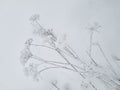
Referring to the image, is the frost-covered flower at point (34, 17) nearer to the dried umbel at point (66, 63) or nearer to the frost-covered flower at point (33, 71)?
the dried umbel at point (66, 63)

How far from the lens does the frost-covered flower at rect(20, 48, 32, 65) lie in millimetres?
878

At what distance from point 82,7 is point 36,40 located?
0.70 feet

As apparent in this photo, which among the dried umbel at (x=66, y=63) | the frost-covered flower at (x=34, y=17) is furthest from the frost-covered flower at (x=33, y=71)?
the frost-covered flower at (x=34, y=17)

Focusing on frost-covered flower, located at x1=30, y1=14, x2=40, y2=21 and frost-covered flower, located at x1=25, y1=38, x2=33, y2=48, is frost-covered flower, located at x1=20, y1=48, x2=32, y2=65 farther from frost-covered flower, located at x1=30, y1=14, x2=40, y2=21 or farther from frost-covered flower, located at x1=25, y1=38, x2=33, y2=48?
frost-covered flower, located at x1=30, y1=14, x2=40, y2=21

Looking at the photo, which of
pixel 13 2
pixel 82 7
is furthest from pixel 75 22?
pixel 13 2

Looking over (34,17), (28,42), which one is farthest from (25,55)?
(34,17)

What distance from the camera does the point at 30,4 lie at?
3.37 feet

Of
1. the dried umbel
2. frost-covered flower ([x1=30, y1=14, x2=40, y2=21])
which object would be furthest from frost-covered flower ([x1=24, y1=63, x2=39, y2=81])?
frost-covered flower ([x1=30, y1=14, x2=40, y2=21])

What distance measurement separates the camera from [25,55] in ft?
2.93

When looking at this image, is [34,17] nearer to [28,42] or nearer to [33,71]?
[28,42]

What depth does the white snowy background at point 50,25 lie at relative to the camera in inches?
34.8

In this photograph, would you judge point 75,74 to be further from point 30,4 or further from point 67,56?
point 30,4

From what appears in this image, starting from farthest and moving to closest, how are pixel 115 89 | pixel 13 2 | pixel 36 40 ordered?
pixel 13 2
pixel 36 40
pixel 115 89

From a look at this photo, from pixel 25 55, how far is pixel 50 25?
15 centimetres
